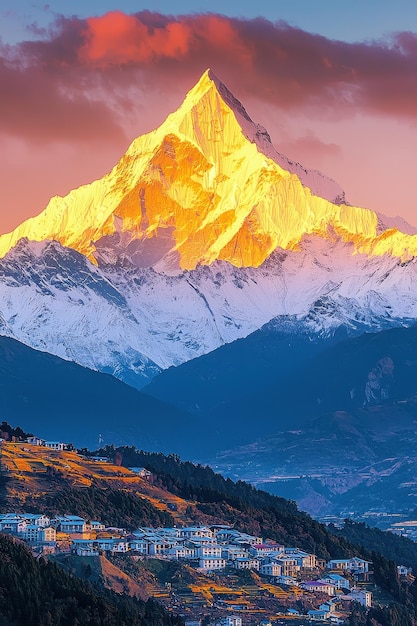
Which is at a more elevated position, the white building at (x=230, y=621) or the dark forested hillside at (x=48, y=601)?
the white building at (x=230, y=621)

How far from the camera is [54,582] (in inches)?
6639

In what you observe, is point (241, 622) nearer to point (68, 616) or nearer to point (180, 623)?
point (180, 623)

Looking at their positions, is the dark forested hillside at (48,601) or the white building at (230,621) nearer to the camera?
the dark forested hillside at (48,601)

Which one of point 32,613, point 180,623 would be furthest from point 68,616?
point 180,623

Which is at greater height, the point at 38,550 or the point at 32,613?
the point at 38,550

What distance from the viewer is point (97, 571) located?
646 ft

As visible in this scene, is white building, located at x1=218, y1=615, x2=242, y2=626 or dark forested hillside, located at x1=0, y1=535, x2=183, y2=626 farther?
white building, located at x1=218, y1=615, x2=242, y2=626

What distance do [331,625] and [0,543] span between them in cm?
3173

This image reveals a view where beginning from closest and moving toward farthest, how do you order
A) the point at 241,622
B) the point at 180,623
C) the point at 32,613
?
the point at 32,613
the point at 180,623
the point at 241,622

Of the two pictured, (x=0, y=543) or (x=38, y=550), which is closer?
(x=0, y=543)

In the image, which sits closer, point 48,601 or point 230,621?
point 48,601

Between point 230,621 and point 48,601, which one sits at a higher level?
point 230,621

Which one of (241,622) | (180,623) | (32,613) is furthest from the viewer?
(241,622)

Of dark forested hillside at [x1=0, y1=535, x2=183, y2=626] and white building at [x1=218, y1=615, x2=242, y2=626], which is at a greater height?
white building at [x1=218, y1=615, x2=242, y2=626]
